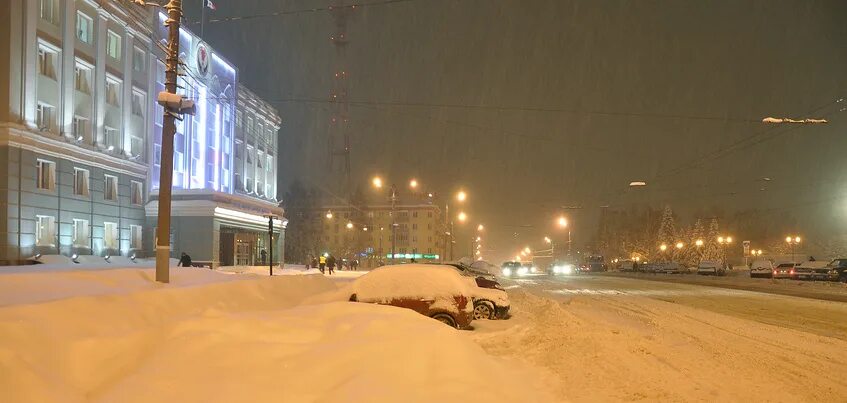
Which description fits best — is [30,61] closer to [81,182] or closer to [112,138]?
[81,182]

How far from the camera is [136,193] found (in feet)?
127

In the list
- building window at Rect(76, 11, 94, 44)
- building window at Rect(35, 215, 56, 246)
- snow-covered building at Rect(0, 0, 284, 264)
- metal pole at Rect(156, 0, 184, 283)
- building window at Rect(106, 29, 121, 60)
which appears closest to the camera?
metal pole at Rect(156, 0, 184, 283)

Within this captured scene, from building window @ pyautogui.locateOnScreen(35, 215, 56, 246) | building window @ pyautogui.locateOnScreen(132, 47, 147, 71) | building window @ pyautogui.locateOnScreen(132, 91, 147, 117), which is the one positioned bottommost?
building window @ pyautogui.locateOnScreen(35, 215, 56, 246)

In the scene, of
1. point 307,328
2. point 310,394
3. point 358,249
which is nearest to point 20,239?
point 307,328

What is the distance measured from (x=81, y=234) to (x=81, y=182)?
2889mm

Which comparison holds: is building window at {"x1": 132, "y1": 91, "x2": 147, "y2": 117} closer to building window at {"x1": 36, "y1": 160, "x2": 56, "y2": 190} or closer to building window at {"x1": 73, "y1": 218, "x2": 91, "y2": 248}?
building window at {"x1": 36, "y1": 160, "x2": 56, "y2": 190}

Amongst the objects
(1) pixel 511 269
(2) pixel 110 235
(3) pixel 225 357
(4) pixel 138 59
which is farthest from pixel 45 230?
(1) pixel 511 269

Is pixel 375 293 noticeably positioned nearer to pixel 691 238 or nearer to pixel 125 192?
pixel 125 192

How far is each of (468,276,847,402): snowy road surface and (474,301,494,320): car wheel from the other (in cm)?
66

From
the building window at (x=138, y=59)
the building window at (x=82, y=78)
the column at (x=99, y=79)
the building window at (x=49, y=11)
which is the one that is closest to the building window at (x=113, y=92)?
the column at (x=99, y=79)

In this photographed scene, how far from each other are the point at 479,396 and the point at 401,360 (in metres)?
1.07

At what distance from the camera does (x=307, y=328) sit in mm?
7871

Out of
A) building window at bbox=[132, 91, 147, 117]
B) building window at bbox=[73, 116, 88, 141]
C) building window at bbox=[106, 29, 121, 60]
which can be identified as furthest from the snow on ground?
building window at bbox=[132, 91, 147, 117]

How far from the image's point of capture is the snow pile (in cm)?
1291
